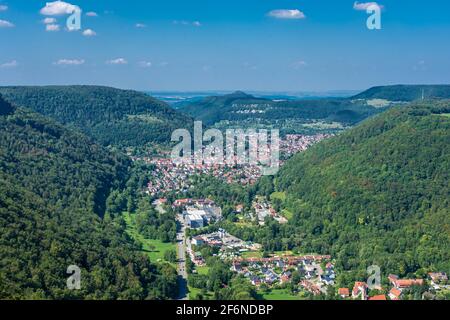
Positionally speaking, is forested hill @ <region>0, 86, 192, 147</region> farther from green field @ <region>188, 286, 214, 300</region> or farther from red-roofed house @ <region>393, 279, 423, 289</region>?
red-roofed house @ <region>393, 279, 423, 289</region>

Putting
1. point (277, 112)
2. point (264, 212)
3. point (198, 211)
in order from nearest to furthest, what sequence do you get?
1. point (198, 211)
2. point (264, 212)
3. point (277, 112)

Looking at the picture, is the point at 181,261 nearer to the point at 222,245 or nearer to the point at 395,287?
the point at 222,245

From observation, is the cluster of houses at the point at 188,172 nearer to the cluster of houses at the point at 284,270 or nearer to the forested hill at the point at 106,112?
the forested hill at the point at 106,112

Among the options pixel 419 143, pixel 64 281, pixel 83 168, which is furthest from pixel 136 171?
pixel 64 281

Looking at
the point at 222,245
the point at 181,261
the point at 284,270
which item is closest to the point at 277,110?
the point at 222,245

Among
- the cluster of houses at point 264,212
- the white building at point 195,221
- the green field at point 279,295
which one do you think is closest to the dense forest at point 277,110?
the cluster of houses at point 264,212

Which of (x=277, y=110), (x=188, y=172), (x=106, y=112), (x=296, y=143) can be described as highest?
(x=277, y=110)
